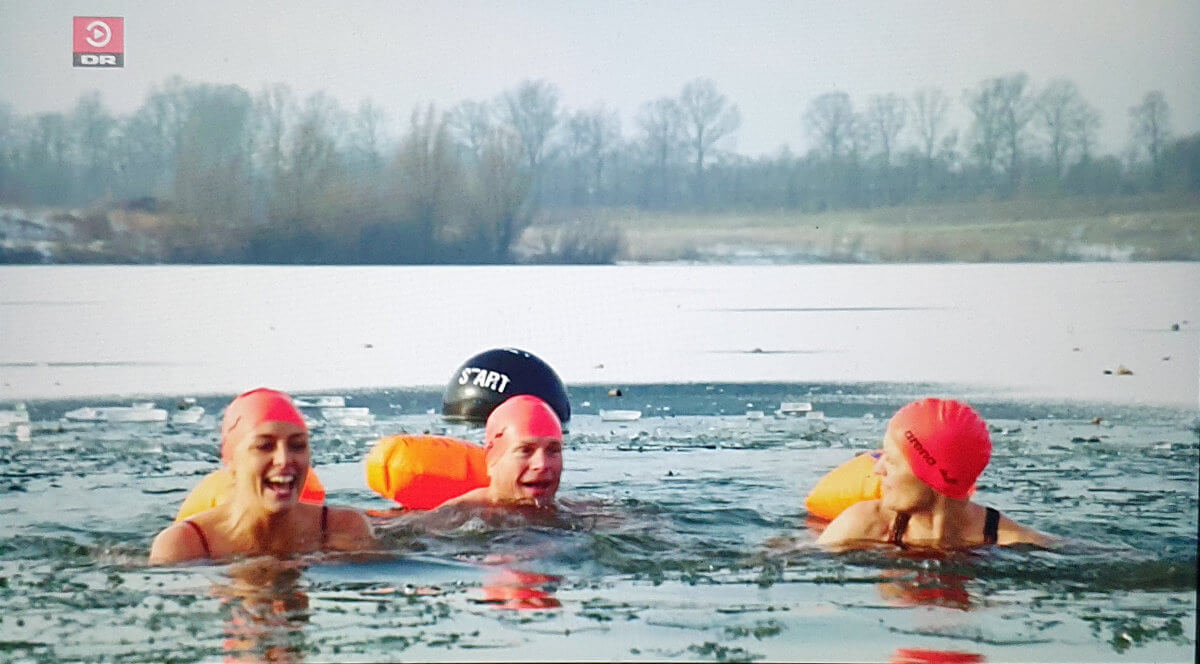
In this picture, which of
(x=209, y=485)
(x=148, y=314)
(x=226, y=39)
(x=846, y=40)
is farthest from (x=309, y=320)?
(x=209, y=485)

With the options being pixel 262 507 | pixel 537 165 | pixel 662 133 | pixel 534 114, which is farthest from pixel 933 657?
pixel 537 165

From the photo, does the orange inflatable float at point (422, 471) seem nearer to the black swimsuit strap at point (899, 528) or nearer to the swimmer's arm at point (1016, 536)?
the black swimsuit strap at point (899, 528)

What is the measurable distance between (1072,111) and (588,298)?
434 cm

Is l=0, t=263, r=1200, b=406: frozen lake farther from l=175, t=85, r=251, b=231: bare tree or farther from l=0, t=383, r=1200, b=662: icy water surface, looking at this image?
l=0, t=383, r=1200, b=662: icy water surface

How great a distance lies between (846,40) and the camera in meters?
10.9

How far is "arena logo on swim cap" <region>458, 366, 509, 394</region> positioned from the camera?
6.25 m

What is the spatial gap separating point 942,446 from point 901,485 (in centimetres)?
19

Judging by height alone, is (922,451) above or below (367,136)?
below

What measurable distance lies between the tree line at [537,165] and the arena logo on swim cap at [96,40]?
155 centimetres

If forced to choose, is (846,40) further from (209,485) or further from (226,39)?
(209,485)

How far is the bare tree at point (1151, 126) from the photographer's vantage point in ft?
38.0

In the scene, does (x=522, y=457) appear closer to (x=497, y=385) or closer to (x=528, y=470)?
(x=528, y=470)

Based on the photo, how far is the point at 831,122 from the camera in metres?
12.4

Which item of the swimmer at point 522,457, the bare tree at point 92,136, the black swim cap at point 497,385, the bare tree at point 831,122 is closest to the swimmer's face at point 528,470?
the swimmer at point 522,457
